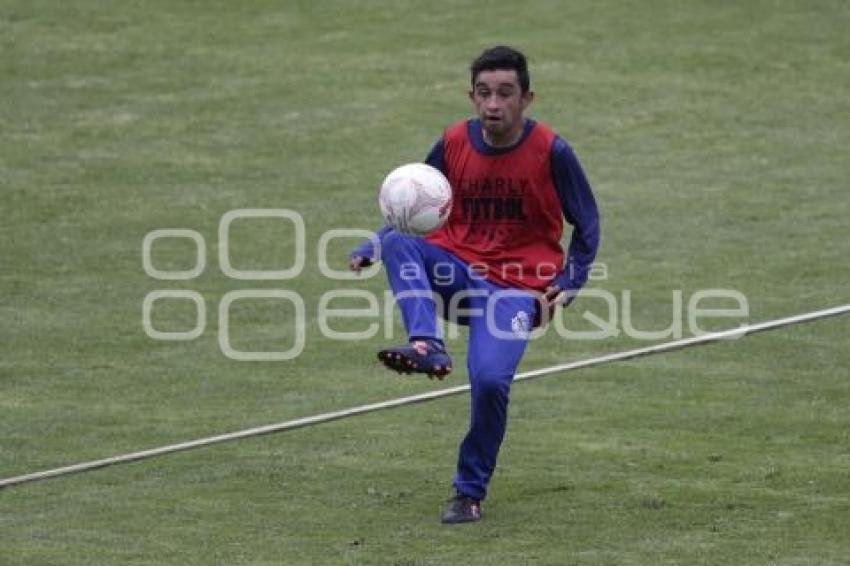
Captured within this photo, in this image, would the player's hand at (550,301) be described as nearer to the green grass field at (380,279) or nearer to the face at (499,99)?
the face at (499,99)

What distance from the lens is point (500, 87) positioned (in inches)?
403

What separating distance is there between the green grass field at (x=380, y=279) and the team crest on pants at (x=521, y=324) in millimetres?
999

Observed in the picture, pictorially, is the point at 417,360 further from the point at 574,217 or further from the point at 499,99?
the point at 499,99

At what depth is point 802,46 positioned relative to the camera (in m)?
24.2

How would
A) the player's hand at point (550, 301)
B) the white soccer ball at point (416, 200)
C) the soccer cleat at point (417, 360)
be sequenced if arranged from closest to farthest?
1. the soccer cleat at point (417, 360)
2. the white soccer ball at point (416, 200)
3. the player's hand at point (550, 301)

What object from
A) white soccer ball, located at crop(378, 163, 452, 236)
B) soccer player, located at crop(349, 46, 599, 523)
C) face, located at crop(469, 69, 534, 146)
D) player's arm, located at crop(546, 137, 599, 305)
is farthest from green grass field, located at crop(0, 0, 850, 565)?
face, located at crop(469, 69, 534, 146)

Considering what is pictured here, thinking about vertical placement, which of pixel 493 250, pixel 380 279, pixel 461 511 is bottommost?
pixel 380 279

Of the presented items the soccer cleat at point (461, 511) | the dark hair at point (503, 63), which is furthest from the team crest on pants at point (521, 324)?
the dark hair at point (503, 63)

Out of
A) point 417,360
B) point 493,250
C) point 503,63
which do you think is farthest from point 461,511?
point 503,63

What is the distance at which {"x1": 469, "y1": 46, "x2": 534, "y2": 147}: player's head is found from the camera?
33.6 feet

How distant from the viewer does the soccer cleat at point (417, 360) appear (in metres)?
9.78

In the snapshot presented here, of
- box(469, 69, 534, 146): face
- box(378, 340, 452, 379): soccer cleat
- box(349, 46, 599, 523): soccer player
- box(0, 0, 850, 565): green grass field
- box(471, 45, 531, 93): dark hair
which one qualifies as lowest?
box(0, 0, 850, 565): green grass field

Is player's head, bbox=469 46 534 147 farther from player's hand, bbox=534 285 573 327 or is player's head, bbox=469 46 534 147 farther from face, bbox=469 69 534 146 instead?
player's hand, bbox=534 285 573 327

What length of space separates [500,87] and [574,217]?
2.58 ft
